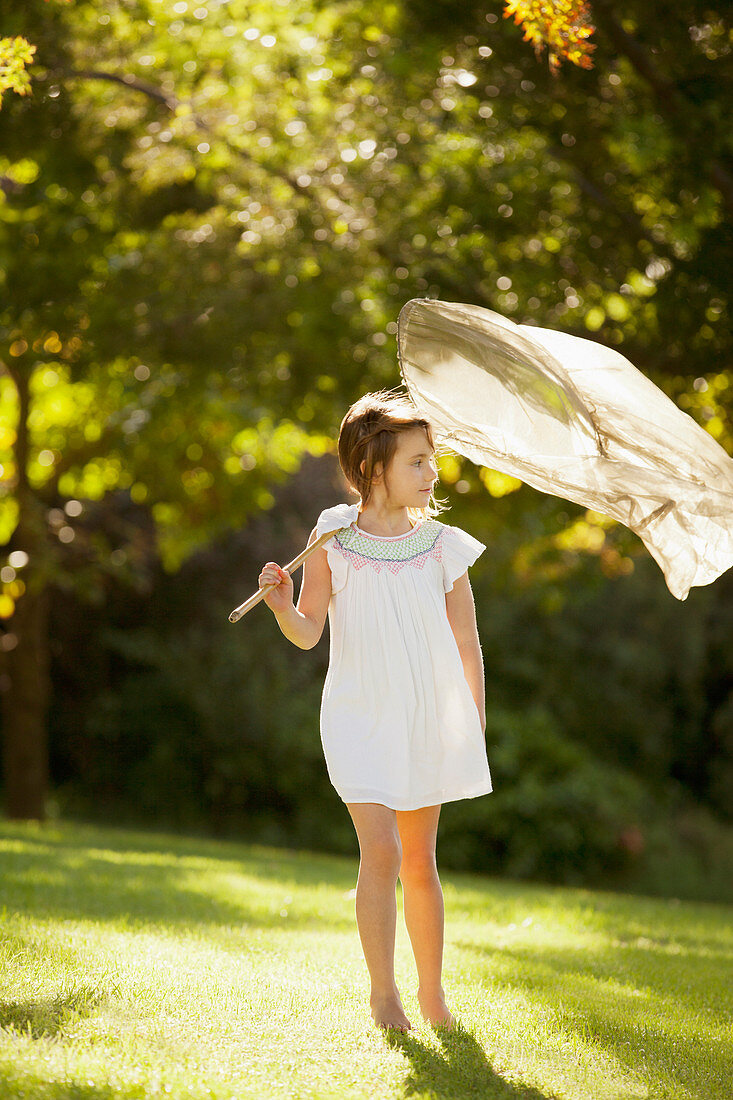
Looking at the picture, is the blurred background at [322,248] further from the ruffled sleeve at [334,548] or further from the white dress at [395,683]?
the white dress at [395,683]

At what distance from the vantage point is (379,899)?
3.29 meters

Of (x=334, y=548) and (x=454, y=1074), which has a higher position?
(x=334, y=548)

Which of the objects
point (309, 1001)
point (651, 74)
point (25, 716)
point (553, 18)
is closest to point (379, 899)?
point (309, 1001)

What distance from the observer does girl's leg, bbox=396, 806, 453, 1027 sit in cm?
336

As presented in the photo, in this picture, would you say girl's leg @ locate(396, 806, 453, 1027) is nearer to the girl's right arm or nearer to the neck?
the girl's right arm

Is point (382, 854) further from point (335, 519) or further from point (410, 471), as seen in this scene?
point (410, 471)

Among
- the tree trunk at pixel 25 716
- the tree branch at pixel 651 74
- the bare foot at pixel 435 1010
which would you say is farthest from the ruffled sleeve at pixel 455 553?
the tree trunk at pixel 25 716

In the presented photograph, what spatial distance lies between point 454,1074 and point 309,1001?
30.3 inches

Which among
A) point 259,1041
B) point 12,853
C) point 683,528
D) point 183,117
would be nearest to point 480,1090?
point 259,1041

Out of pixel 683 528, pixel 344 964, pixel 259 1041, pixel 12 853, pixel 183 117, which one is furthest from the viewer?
pixel 183 117

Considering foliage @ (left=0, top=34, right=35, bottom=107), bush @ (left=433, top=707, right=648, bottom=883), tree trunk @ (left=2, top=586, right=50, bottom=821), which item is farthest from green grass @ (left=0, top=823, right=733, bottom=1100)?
bush @ (left=433, top=707, right=648, bottom=883)

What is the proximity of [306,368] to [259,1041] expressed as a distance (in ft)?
20.6

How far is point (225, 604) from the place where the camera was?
14.8 m

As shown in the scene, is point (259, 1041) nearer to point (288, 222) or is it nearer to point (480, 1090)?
point (480, 1090)
